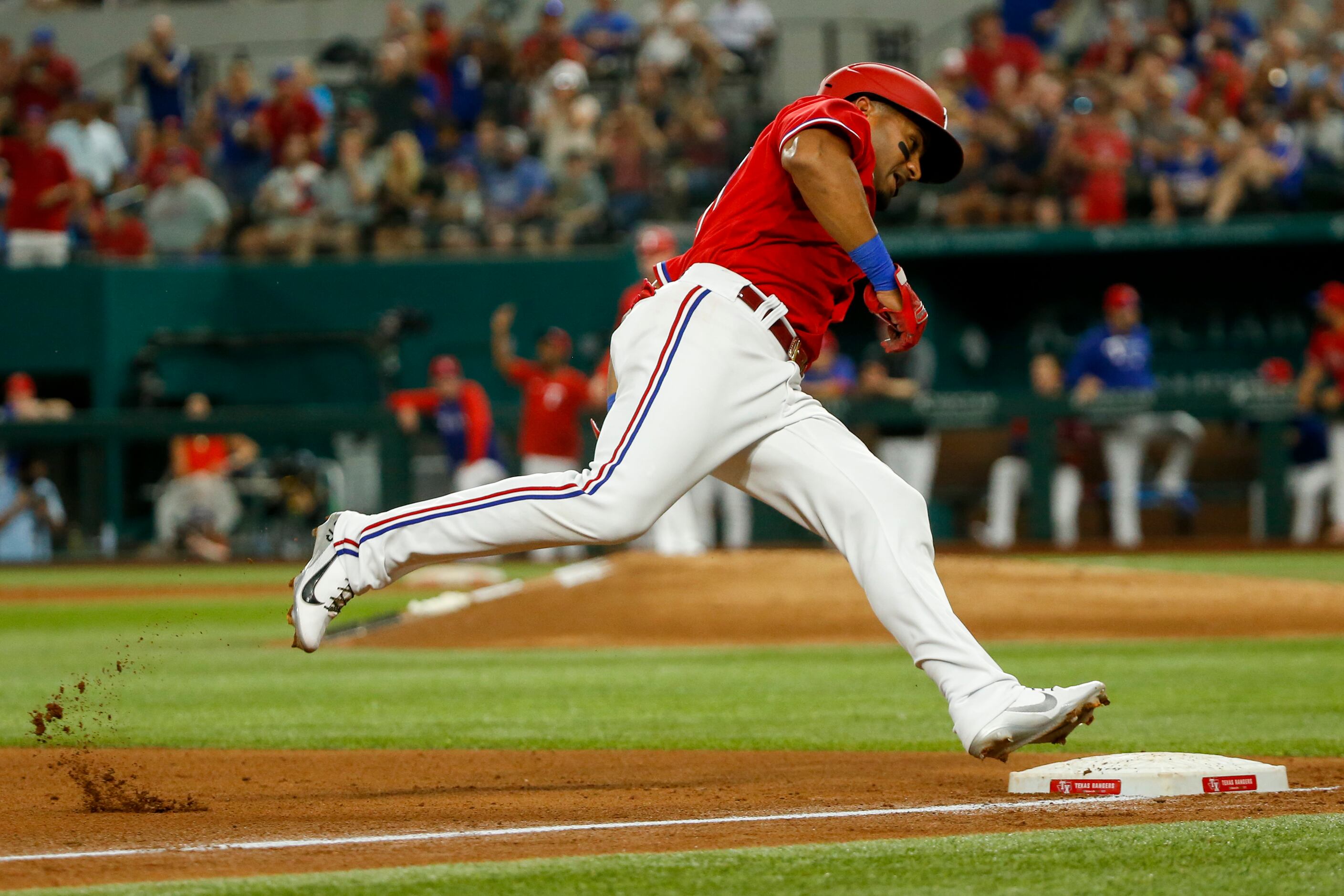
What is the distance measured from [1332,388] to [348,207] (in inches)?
389

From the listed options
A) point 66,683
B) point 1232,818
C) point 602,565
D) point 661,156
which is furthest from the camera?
point 661,156

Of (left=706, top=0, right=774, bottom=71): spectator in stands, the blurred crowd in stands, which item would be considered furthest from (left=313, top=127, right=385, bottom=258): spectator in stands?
(left=706, top=0, right=774, bottom=71): spectator in stands

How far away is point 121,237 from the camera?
728 inches

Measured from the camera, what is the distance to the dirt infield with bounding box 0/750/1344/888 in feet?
11.4

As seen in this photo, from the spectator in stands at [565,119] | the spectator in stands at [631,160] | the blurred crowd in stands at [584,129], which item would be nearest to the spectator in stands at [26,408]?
the blurred crowd in stands at [584,129]

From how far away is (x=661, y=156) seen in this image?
57.1 ft

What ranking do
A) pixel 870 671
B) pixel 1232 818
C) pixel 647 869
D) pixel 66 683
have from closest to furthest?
pixel 647 869, pixel 1232 818, pixel 66 683, pixel 870 671

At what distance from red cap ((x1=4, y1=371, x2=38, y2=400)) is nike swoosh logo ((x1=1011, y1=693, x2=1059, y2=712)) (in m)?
15.2

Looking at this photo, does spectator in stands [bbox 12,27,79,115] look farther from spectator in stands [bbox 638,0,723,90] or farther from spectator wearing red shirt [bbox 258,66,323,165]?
spectator in stands [bbox 638,0,723,90]

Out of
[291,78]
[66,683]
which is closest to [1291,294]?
[291,78]

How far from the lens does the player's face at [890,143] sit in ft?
14.7

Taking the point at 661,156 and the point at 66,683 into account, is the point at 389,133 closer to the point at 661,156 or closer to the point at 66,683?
the point at 661,156

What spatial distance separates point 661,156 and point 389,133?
3261 millimetres

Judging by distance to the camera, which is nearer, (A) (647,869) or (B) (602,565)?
(A) (647,869)
